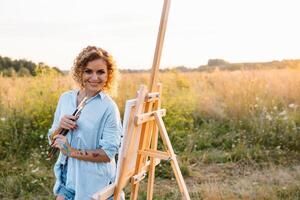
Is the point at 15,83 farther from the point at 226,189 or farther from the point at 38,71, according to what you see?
the point at 226,189

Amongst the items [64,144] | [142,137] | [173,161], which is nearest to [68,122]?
[64,144]

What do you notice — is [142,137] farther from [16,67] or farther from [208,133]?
[16,67]

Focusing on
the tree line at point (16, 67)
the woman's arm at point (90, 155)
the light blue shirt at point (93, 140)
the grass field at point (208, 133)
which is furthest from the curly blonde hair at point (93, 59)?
the tree line at point (16, 67)

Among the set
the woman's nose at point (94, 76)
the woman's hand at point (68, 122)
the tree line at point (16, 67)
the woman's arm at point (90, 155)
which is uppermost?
the woman's nose at point (94, 76)

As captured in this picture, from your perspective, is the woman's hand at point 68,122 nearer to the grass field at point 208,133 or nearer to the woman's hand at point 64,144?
the woman's hand at point 64,144

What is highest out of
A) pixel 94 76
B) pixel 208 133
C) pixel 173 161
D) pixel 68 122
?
pixel 94 76

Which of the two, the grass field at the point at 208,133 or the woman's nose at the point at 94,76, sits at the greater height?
the woman's nose at the point at 94,76

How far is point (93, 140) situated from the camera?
8.14 feet

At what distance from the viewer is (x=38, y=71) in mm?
6625

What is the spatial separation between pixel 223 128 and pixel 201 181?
1.40m

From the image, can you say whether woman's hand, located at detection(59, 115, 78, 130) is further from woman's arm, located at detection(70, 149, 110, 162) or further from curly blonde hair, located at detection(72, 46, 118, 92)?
curly blonde hair, located at detection(72, 46, 118, 92)

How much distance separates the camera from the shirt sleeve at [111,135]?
2.44 metres

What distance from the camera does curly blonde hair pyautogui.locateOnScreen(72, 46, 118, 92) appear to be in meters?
2.54

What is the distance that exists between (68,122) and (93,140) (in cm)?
15
